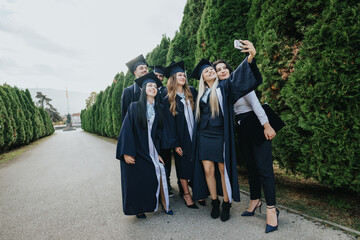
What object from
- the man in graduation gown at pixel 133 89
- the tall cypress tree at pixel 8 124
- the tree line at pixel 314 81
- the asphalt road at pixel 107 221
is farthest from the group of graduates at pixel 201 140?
the tall cypress tree at pixel 8 124

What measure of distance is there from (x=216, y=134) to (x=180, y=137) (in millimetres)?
785

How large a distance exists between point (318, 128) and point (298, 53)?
1.30 metres

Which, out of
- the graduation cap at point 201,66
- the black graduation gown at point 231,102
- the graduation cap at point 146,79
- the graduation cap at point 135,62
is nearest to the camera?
the black graduation gown at point 231,102

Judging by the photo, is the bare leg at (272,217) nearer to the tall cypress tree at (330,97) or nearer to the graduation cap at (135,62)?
the tall cypress tree at (330,97)

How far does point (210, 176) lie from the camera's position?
296cm

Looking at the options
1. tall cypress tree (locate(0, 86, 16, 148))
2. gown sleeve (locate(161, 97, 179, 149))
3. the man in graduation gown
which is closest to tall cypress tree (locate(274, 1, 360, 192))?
gown sleeve (locate(161, 97, 179, 149))

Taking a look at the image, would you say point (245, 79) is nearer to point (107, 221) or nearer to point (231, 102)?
point (231, 102)

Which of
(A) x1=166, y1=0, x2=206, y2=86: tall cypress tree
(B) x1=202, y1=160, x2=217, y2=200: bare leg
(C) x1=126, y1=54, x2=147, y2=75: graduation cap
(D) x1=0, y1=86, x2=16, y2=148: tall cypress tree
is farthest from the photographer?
(D) x1=0, y1=86, x2=16, y2=148: tall cypress tree

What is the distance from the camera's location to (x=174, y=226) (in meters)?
2.74

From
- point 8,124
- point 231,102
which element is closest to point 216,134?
point 231,102

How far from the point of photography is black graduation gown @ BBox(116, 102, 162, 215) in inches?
116

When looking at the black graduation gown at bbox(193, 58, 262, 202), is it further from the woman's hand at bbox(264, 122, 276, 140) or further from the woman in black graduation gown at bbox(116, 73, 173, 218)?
the woman in black graduation gown at bbox(116, 73, 173, 218)

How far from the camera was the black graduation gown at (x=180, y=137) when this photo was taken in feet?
11.0

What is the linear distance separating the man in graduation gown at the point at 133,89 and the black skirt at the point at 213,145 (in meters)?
1.84
